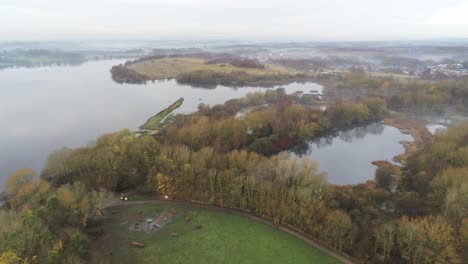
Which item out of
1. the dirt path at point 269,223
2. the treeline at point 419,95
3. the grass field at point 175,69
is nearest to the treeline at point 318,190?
the dirt path at point 269,223

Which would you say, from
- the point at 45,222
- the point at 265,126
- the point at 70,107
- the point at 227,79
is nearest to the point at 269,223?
the point at 45,222

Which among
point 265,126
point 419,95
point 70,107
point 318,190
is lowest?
point 318,190

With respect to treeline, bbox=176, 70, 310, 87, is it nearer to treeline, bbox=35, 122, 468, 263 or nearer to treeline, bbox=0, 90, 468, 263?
treeline, bbox=0, 90, 468, 263

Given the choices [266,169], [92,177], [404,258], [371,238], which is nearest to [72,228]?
[92,177]

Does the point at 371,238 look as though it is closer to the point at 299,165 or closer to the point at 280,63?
the point at 299,165

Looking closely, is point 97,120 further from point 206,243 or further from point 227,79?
point 227,79

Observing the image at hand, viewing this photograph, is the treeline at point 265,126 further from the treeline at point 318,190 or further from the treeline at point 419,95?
the treeline at point 318,190
